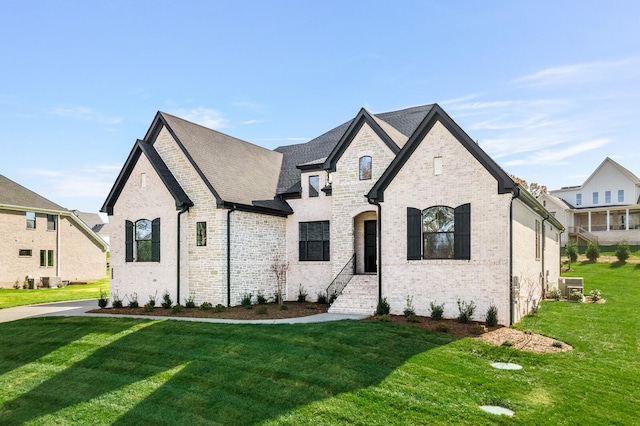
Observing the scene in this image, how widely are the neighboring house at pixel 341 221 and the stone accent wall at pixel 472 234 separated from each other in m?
0.03

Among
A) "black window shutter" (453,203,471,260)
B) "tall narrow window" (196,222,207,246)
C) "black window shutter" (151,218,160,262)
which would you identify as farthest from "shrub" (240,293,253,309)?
"black window shutter" (453,203,471,260)

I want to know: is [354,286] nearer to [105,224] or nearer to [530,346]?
[530,346]

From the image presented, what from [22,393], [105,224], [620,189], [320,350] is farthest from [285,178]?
[105,224]

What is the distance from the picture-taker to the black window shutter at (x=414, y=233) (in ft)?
50.7

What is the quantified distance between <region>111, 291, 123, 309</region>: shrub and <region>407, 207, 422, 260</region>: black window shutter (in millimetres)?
13400

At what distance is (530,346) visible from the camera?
11.6 meters

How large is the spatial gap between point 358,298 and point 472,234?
5.13 meters

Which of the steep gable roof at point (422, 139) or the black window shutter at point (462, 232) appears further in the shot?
the black window shutter at point (462, 232)

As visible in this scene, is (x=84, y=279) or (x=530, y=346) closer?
(x=530, y=346)

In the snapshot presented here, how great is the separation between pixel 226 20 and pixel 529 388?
1446 centimetres

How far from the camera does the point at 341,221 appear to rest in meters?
19.4

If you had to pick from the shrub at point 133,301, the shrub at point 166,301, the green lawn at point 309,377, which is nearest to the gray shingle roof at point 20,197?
the shrub at point 133,301

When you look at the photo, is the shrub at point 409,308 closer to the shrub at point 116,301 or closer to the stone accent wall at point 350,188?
the stone accent wall at point 350,188

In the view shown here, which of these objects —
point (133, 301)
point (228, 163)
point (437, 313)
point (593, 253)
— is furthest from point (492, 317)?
point (593, 253)
